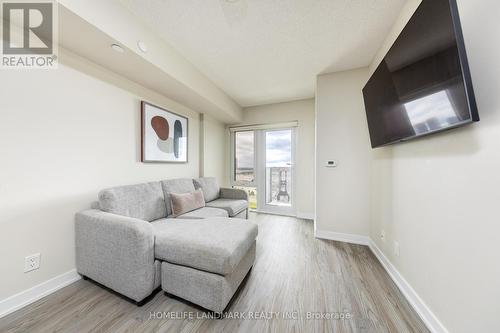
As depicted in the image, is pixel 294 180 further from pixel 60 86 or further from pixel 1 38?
pixel 1 38

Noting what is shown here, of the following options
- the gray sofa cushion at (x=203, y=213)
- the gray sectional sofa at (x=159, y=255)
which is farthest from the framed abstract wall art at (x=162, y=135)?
the gray sofa cushion at (x=203, y=213)

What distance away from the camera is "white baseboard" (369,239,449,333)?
1.11m

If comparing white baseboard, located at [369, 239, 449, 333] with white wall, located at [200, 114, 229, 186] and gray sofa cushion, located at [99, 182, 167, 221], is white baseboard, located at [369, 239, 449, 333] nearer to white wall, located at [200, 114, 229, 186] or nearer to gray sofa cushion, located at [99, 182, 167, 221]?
gray sofa cushion, located at [99, 182, 167, 221]

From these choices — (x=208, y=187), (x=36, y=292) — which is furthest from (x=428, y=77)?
(x=36, y=292)

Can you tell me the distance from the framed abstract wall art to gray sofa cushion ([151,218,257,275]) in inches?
47.5

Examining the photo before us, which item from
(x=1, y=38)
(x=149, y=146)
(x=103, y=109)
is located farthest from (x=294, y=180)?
(x=1, y=38)

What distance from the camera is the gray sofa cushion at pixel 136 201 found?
1632 millimetres

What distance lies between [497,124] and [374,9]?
1.38 m

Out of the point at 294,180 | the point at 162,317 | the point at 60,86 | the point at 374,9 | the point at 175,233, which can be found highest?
the point at 374,9

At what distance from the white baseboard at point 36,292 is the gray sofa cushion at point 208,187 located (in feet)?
5.47

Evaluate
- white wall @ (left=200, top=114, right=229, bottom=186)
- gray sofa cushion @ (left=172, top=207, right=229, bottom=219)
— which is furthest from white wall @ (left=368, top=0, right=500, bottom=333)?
white wall @ (left=200, top=114, right=229, bottom=186)

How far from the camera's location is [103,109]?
185 cm

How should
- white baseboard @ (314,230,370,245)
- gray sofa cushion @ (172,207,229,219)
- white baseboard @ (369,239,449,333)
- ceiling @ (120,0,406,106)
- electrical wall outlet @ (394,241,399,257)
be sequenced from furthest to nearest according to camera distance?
white baseboard @ (314,230,370,245)
gray sofa cushion @ (172,207,229,219)
electrical wall outlet @ (394,241,399,257)
ceiling @ (120,0,406,106)
white baseboard @ (369,239,449,333)

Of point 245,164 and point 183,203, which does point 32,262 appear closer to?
point 183,203
